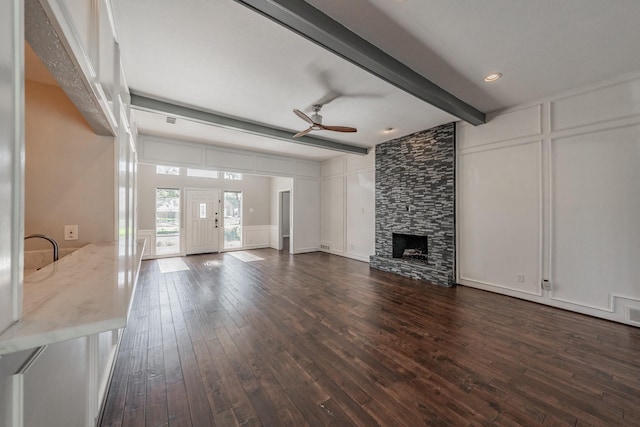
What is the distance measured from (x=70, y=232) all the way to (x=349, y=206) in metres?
5.69

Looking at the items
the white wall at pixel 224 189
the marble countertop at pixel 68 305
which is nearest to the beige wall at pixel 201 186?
the white wall at pixel 224 189

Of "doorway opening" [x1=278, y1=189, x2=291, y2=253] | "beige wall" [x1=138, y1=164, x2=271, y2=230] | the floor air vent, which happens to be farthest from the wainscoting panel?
the floor air vent

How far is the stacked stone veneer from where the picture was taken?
446 centimetres

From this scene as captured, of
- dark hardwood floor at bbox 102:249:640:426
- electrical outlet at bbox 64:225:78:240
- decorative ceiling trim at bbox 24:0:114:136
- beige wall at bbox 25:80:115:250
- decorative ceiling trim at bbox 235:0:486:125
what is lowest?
dark hardwood floor at bbox 102:249:640:426

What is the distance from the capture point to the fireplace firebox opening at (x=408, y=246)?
17.3ft

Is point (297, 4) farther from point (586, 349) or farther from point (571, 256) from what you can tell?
point (571, 256)

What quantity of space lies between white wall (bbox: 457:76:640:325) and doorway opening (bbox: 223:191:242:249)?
20.6ft

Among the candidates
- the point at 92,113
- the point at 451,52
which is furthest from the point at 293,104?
the point at 92,113

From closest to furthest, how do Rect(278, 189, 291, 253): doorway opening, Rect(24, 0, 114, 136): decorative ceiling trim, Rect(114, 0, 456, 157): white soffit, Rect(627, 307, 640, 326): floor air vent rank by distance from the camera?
1. Rect(24, 0, 114, 136): decorative ceiling trim
2. Rect(114, 0, 456, 157): white soffit
3. Rect(627, 307, 640, 326): floor air vent
4. Rect(278, 189, 291, 253): doorway opening

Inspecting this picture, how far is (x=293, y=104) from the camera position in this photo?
12.1 feet

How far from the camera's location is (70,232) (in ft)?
6.00

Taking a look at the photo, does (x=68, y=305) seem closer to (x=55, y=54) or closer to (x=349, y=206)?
(x=55, y=54)

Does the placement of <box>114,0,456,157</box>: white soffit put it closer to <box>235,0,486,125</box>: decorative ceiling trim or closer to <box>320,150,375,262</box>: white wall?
<box>235,0,486,125</box>: decorative ceiling trim

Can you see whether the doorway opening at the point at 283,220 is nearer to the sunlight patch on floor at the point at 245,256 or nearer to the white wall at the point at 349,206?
the sunlight patch on floor at the point at 245,256
